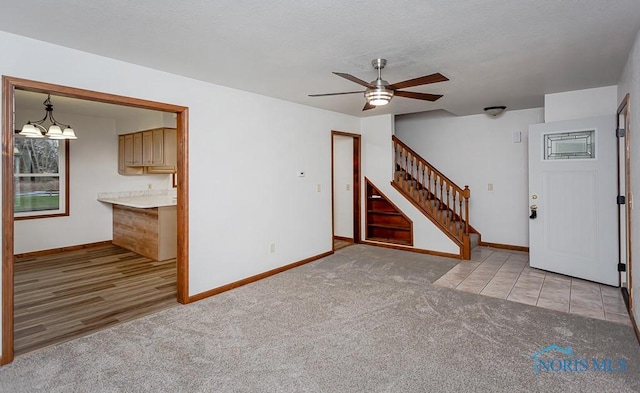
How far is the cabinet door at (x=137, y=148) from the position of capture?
20.3 feet

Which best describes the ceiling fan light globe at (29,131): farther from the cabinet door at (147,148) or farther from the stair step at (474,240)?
the stair step at (474,240)

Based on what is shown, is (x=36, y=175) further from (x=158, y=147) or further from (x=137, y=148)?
(x=158, y=147)

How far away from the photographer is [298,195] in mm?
5082

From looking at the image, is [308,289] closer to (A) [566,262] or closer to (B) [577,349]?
(B) [577,349]

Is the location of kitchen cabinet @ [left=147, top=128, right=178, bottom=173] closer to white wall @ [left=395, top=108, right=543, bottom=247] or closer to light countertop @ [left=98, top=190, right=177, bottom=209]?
light countertop @ [left=98, top=190, right=177, bottom=209]

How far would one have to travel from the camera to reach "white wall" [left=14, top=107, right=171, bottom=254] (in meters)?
5.73

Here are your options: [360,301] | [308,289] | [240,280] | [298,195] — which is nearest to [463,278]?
[360,301]

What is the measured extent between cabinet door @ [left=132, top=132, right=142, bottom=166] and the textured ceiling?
3226 millimetres

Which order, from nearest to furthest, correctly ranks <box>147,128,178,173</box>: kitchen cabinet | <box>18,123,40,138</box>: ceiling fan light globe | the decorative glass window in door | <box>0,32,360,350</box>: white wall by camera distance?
<box>0,32,360,350</box>: white wall < the decorative glass window in door < <box>18,123,40,138</box>: ceiling fan light globe < <box>147,128,178,173</box>: kitchen cabinet

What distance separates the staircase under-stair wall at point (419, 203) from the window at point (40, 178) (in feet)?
18.2

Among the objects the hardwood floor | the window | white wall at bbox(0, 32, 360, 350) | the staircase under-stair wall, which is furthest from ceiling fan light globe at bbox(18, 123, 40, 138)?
the staircase under-stair wall

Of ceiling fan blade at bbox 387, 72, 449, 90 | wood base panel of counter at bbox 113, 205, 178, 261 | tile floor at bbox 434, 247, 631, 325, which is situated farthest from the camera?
wood base panel of counter at bbox 113, 205, 178, 261

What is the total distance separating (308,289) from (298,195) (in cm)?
157

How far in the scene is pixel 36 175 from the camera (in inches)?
228
